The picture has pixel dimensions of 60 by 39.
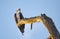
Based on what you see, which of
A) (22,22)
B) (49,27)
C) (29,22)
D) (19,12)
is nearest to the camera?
(49,27)

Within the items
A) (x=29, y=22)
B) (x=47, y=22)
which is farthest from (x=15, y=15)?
(x=47, y=22)

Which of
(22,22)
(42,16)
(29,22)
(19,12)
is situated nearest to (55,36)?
(42,16)

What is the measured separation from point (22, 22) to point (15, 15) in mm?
1099

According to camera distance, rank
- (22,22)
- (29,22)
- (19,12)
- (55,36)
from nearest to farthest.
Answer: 1. (55,36)
2. (29,22)
3. (22,22)
4. (19,12)

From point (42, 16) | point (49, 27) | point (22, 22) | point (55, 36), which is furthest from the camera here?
point (22, 22)

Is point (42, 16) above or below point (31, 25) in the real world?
above

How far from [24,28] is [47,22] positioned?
117 inches

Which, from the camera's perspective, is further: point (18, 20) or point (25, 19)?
point (18, 20)

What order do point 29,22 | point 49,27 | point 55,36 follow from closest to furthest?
1. point 55,36
2. point 49,27
3. point 29,22

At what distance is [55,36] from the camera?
6.81m

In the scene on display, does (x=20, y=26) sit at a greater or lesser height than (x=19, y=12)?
lesser

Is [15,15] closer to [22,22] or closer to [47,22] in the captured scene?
[22,22]

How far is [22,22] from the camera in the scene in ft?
33.3

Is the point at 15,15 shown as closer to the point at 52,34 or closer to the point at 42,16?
the point at 42,16
